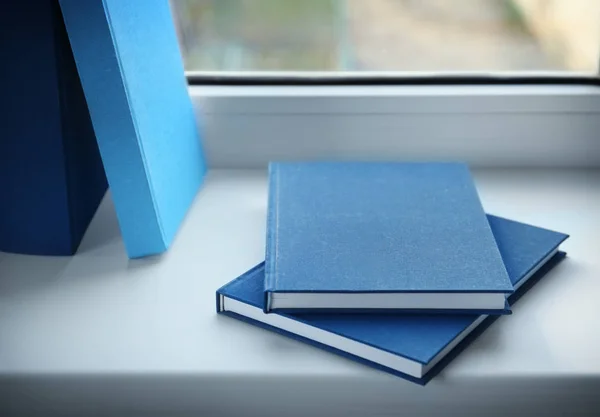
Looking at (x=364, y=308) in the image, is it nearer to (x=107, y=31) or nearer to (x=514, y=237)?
(x=514, y=237)

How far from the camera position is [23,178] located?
851 millimetres

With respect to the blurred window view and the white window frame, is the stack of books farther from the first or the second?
the blurred window view

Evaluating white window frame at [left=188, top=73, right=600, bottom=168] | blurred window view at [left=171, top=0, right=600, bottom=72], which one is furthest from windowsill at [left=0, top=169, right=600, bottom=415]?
blurred window view at [left=171, top=0, right=600, bottom=72]

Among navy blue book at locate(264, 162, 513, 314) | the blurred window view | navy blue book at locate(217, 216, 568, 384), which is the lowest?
navy blue book at locate(217, 216, 568, 384)

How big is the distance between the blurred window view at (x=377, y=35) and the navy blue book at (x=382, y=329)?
376mm

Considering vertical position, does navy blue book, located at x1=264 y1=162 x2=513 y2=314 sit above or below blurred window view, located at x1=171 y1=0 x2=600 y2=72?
below

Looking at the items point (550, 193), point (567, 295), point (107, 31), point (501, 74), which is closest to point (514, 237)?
point (567, 295)

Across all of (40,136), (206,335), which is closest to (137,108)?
(40,136)

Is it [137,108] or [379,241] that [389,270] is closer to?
[379,241]

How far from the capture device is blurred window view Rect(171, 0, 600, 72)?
111 cm

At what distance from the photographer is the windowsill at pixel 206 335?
0.72 metres

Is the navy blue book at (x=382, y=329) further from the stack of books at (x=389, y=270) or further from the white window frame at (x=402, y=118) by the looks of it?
the white window frame at (x=402, y=118)

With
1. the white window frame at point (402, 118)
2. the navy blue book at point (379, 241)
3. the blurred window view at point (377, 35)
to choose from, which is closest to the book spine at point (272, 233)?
the navy blue book at point (379, 241)

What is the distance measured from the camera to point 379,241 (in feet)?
2.69
